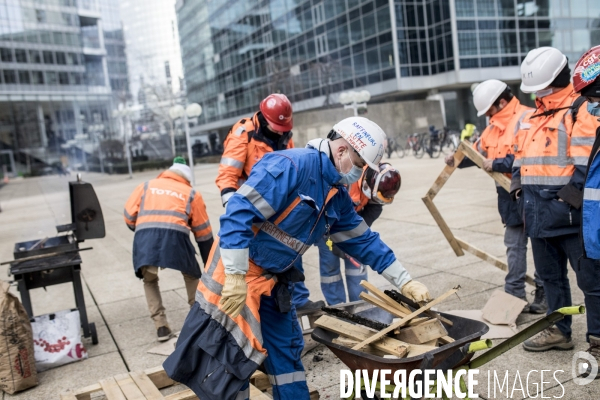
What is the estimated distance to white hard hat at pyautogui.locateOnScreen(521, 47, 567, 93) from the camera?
3570mm

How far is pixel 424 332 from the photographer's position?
8.29 feet

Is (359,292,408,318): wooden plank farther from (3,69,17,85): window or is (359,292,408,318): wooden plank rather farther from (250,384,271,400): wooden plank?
(3,69,17,85): window

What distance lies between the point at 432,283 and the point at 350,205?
3192 mm

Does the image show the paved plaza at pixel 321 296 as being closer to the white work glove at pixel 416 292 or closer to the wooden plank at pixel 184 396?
the wooden plank at pixel 184 396

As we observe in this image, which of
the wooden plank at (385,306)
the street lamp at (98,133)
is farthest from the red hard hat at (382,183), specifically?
the street lamp at (98,133)

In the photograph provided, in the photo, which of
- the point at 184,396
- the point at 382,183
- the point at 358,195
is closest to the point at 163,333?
the point at 184,396

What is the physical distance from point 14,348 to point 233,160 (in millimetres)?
2267

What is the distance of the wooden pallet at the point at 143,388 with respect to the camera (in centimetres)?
341

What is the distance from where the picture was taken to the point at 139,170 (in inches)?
1547

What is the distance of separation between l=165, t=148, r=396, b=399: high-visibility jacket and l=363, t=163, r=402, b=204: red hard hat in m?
1.48

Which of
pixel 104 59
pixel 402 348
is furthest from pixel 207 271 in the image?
pixel 104 59

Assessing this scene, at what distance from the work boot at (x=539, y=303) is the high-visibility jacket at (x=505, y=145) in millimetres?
649

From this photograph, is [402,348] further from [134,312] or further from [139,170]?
[139,170]

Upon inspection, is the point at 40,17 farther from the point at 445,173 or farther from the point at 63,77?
the point at 445,173
